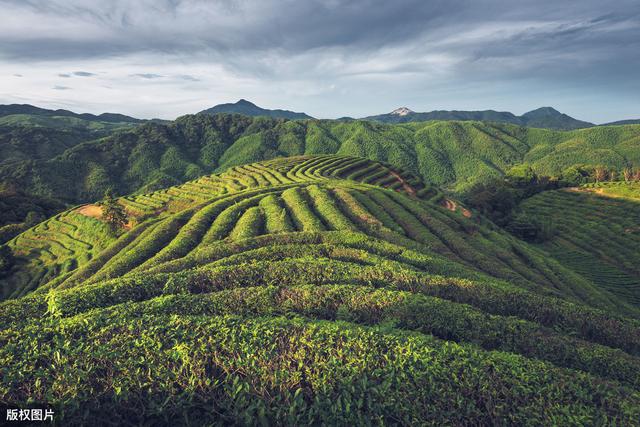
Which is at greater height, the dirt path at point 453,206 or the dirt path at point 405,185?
the dirt path at point 405,185

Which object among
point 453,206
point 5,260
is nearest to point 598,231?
point 453,206

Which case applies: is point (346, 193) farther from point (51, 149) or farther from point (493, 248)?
point (51, 149)

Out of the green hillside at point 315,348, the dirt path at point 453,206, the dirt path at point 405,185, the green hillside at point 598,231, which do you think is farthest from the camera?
the dirt path at point 405,185

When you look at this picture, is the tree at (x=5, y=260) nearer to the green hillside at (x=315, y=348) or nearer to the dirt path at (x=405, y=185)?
the green hillside at (x=315, y=348)

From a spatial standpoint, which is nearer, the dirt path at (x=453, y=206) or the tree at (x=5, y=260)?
the tree at (x=5, y=260)

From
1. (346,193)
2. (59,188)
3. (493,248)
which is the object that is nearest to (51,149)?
(59,188)

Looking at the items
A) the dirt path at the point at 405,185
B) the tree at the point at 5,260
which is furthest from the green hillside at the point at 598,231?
the tree at the point at 5,260

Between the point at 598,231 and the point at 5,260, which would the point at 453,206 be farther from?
the point at 5,260

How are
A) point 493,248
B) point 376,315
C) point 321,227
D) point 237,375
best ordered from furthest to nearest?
1. point 493,248
2. point 321,227
3. point 376,315
4. point 237,375
